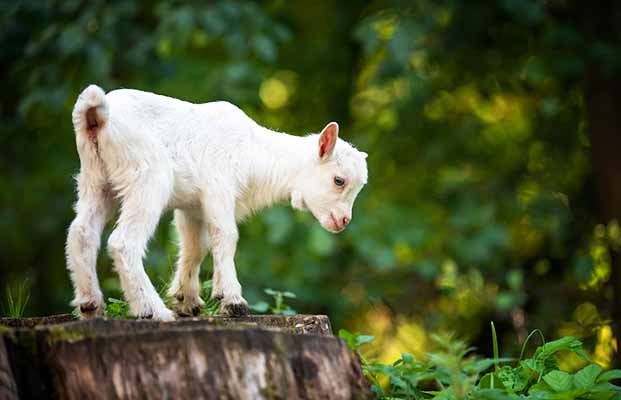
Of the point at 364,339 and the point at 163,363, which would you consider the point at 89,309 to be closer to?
the point at 163,363

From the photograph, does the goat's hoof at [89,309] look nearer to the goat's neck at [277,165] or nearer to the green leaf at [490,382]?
the goat's neck at [277,165]

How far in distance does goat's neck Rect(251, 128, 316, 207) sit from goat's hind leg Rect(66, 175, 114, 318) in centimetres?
92

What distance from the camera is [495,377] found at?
4.18 m

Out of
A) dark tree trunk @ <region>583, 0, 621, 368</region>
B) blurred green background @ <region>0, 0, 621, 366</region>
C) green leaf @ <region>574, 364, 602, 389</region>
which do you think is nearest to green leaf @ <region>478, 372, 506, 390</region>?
green leaf @ <region>574, 364, 602, 389</region>

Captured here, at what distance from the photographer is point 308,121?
11906 millimetres

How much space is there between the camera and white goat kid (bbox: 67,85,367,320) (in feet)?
13.7

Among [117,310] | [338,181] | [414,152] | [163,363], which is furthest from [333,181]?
[414,152]

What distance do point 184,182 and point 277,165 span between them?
62 centimetres

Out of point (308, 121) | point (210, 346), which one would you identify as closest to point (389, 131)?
point (308, 121)

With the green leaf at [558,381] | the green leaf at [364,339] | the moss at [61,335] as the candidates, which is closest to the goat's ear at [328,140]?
the green leaf at [364,339]

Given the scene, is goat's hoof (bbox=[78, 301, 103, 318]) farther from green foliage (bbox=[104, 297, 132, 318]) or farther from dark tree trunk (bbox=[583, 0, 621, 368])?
dark tree trunk (bbox=[583, 0, 621, 368])

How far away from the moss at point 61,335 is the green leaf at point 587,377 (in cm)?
218

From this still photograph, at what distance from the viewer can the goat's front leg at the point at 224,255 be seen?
14.6 ft

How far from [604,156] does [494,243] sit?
148 cm
